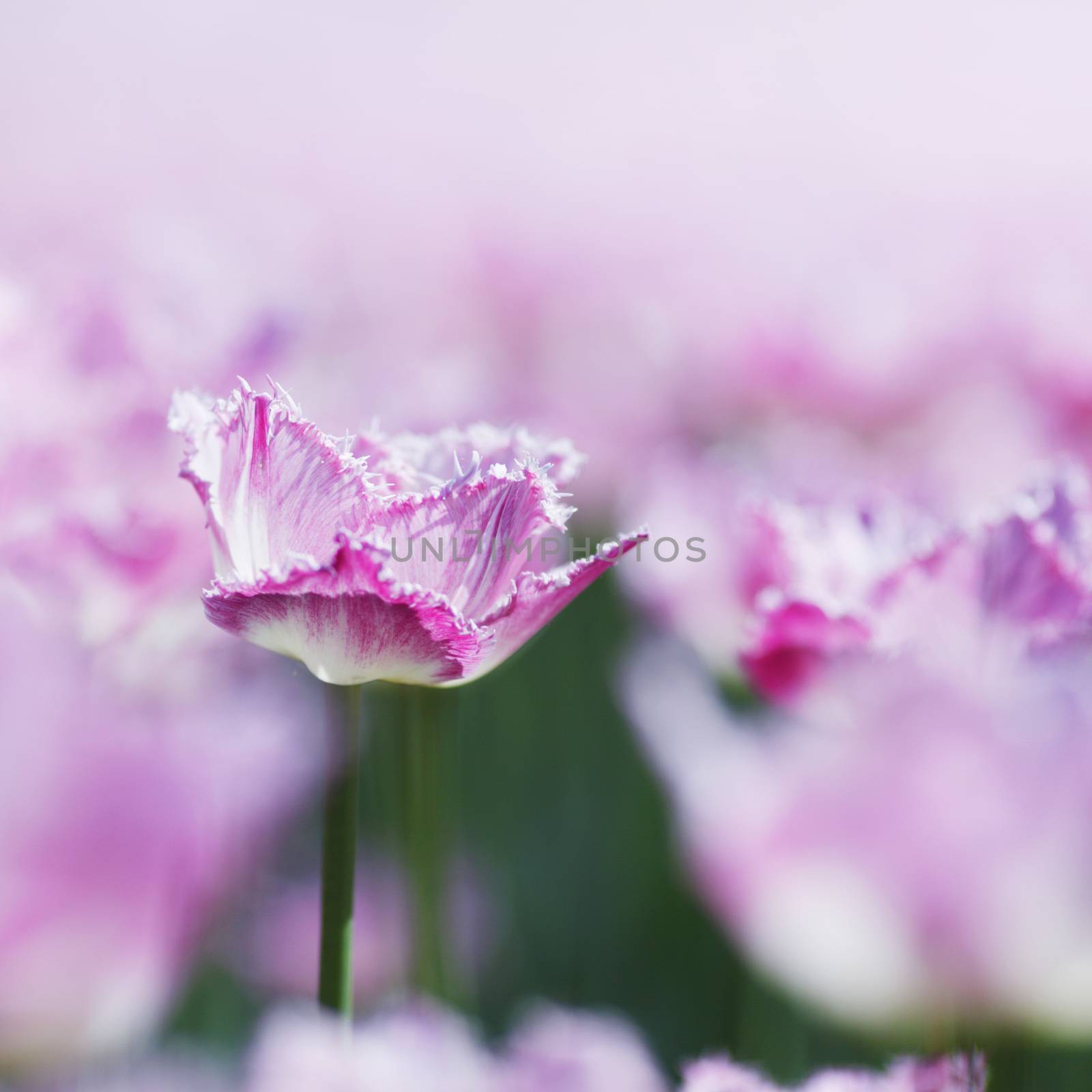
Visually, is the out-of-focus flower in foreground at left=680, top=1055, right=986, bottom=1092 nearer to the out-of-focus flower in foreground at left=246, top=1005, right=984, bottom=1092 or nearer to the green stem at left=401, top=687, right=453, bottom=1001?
the out-of-focus flower in foreground at left=246, top=1005, right=984, bottom=1092

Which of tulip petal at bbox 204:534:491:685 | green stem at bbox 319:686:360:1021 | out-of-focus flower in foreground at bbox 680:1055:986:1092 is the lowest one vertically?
out-of-focus flower in foreground at bbox 680:1055:986:1092

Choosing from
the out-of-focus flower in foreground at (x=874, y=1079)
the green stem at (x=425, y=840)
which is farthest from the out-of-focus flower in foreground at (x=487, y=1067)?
the green stem at (x=425, y=840)

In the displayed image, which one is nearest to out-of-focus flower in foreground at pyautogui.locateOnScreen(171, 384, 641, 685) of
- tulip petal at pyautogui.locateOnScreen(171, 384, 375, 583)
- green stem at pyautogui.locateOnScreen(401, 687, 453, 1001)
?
tulip petal at pyautogui.locateOnScreen(171, 384, 375, 583)

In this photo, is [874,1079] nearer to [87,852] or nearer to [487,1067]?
[487,1067]

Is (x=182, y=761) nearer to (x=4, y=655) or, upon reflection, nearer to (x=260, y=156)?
(x=4, y=655)

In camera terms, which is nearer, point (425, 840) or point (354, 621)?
point (354, 621)

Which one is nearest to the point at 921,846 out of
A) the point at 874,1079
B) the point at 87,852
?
the point at 874,1079
